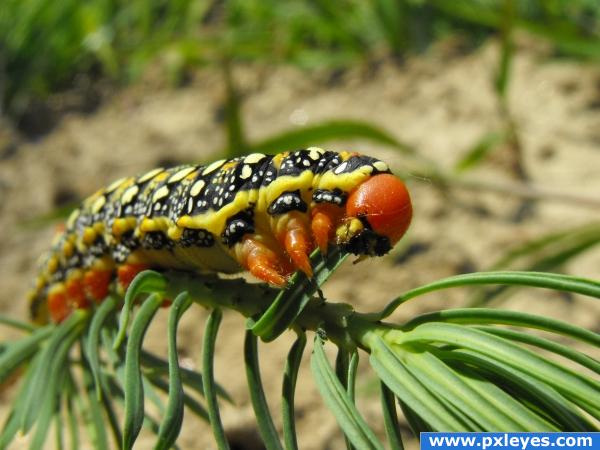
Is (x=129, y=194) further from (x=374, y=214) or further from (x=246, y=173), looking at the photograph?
(x=374, y=214)

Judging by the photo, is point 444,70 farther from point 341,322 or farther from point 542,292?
point 341,322

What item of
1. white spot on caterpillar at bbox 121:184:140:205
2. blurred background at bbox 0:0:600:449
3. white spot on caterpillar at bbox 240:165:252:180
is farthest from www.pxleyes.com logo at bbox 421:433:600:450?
blurred background at bbox 0:0:600:449

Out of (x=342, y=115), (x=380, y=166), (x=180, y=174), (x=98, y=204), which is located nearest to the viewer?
(x=380, y=166)

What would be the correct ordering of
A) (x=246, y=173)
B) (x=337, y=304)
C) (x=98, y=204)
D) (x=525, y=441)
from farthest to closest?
(x=98, y=204) < (x=246, y=173) < (x=337, y=304) < (x=525, y=441)

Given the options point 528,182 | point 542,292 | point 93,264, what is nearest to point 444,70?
point 528,182

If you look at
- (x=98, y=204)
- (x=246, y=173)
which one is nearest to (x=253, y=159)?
(x=246, y=173)

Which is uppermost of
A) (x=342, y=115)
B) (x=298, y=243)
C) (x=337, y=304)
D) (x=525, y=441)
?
(x=342, y=115)

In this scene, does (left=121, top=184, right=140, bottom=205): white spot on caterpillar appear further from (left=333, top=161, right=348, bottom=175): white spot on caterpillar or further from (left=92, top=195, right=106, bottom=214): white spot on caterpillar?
(left=333, top=161, right=348, bottom=175): white spot on caterpillar
